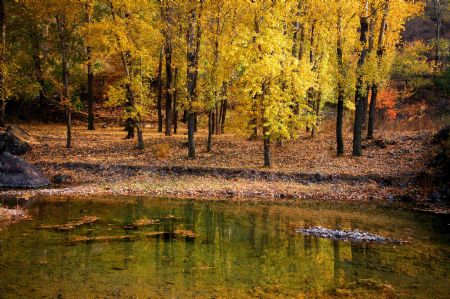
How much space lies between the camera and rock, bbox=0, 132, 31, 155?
25.1 m

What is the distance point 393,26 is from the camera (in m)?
28.4

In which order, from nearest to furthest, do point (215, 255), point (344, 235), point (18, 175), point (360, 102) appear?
point (215, 255)
point (344, 235)
point (18, 175)
point (360, 102)

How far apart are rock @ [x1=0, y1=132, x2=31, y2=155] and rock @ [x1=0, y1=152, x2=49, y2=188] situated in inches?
165

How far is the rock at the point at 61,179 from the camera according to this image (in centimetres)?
2175

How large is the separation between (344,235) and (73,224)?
8587mm

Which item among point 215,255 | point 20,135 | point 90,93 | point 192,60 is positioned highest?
point 192,60

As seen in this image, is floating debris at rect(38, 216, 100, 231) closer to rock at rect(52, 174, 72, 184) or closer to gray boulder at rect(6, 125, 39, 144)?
rock at rect(52, 174, 72, 184)

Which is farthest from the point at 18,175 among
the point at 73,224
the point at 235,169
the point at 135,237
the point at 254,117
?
the point at 254,117

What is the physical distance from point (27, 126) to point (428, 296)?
32.2m

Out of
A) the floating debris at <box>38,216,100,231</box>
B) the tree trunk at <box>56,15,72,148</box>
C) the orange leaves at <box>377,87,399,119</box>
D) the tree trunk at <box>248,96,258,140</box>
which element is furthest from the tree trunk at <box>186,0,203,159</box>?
the orange leaves at <box>377,87,399,119</box>

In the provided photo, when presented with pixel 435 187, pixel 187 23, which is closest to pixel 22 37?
pixel 187 23

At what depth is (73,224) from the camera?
13656 millimetres

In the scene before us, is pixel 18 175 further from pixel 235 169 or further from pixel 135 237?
pixel 135 237

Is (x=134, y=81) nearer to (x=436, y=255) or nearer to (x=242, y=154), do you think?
(x=242, y=154)
